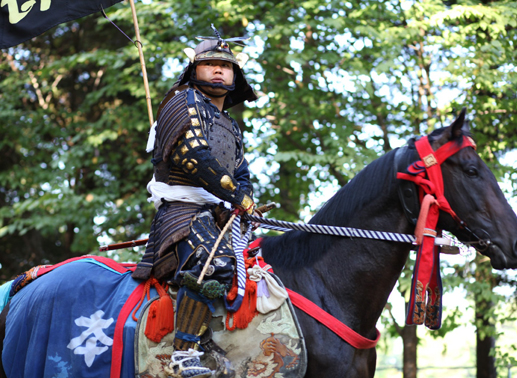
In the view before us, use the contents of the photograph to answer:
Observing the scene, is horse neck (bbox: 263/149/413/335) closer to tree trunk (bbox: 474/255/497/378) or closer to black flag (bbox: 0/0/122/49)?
black flag (bbox: 0/0/122/49)

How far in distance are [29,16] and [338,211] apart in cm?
313

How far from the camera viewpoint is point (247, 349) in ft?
10.2

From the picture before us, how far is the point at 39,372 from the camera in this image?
3.35 m

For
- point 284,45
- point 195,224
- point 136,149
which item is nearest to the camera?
point 195,224

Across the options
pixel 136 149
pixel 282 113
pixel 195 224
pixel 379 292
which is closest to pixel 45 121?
pixel 136 149

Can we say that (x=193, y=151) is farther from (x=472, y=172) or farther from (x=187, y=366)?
(x=472, y=172)

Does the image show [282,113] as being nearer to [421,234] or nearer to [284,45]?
[284,45]

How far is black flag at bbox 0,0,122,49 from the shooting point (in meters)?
4.46

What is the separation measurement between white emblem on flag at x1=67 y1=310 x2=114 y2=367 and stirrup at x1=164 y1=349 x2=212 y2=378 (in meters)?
0.49

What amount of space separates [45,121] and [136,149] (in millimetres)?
1827

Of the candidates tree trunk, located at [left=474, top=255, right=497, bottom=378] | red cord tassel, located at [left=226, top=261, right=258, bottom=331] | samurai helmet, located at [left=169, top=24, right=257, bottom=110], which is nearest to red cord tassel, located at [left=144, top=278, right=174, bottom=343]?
red cord tassel, located at [left=226, top=261, right=258, bottom=331]

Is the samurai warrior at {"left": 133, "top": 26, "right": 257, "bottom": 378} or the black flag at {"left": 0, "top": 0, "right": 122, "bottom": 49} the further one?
the black flag at {"left": 0, "top": 0, "right": 122, "bottom": 49}

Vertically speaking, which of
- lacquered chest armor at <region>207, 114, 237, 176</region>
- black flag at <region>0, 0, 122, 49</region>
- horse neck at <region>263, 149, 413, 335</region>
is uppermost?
black flag at <region>0, 0, 122, 49</region>

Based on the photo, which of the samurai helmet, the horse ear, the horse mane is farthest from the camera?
the samurai helmet
